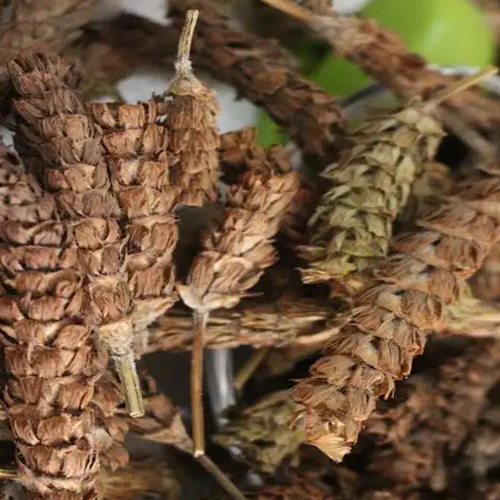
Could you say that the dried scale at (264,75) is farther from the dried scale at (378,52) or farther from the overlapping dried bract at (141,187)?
the overlapping dried bract at (141,187)

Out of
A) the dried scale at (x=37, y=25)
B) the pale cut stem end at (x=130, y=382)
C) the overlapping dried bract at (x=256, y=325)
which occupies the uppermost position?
the dried scale at (x=37, y=25)

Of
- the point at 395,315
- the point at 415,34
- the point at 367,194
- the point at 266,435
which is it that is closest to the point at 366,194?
the point at 367,194

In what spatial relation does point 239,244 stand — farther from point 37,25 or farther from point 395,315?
point 37,25

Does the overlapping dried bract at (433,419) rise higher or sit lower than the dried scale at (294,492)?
higher

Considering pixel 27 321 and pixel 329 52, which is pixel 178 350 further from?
pixel 329 52

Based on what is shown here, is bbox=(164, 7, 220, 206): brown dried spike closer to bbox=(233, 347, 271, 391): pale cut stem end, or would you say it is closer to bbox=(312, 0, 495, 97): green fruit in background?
bbox=(233, 347, 271, 391): pale cut stem end

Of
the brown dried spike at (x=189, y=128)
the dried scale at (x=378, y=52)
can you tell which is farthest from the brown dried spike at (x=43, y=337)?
the dried scale at (x=378, y=52)

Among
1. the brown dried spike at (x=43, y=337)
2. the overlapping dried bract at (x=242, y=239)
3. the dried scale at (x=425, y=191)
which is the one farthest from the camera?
the dried scale at (x=425, y=191)
